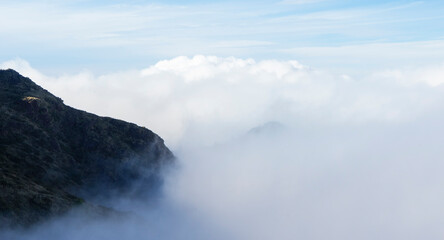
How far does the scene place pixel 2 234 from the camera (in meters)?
186

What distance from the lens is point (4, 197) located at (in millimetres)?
198875

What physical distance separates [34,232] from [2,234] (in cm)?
1510

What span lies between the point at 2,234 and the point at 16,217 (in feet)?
36.7

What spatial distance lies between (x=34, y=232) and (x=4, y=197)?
20276 mm

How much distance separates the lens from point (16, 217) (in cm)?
19638

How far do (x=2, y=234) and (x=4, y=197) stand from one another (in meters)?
18.8

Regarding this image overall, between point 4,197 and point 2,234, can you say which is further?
point 4,197

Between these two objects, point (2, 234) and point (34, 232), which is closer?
point (2, 234)

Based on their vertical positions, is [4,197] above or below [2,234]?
above

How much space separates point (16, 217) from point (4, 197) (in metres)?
10.8
